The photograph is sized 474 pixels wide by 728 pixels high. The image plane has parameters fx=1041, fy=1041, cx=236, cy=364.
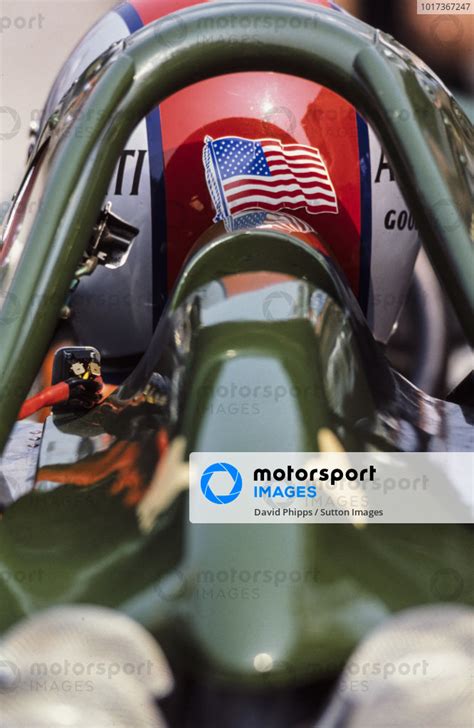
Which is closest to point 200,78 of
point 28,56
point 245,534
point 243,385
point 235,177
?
point 243,385

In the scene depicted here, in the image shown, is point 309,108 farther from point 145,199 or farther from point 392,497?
point 392,497

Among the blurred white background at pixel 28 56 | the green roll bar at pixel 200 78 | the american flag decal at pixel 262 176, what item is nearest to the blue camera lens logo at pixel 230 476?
the green roll bar at pixel 200 78

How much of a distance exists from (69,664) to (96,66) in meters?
0.54

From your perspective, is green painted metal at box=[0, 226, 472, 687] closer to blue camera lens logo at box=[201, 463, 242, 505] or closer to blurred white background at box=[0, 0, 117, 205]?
blue camera lens logo at box=[201, 463, 242, 505]

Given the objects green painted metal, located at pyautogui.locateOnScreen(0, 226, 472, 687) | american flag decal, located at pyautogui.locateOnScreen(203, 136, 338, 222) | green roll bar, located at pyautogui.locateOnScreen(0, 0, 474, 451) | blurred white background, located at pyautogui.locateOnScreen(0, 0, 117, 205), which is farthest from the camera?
blurred white background, located at pyautogui.locateOnScreen(0, 0, 117, 205)

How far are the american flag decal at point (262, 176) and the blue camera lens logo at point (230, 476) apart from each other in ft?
2.40

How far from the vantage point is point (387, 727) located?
778 mm

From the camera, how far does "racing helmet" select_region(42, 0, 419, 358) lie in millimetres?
1603

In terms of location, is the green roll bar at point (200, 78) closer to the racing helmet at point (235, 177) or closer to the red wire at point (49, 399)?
the red wire at point (49, 399)

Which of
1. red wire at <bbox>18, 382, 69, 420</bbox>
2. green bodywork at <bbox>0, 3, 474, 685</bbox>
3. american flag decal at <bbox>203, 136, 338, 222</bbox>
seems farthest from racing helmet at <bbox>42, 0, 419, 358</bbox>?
green bodywork at <bbox>0, 3, 474, 685</bbox>

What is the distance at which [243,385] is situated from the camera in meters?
0.88

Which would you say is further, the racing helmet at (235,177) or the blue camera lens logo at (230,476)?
the racing helmet at (235,177)

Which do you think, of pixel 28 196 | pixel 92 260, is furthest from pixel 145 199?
pixel 28 196

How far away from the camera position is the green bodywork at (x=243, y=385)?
2.67 feet
